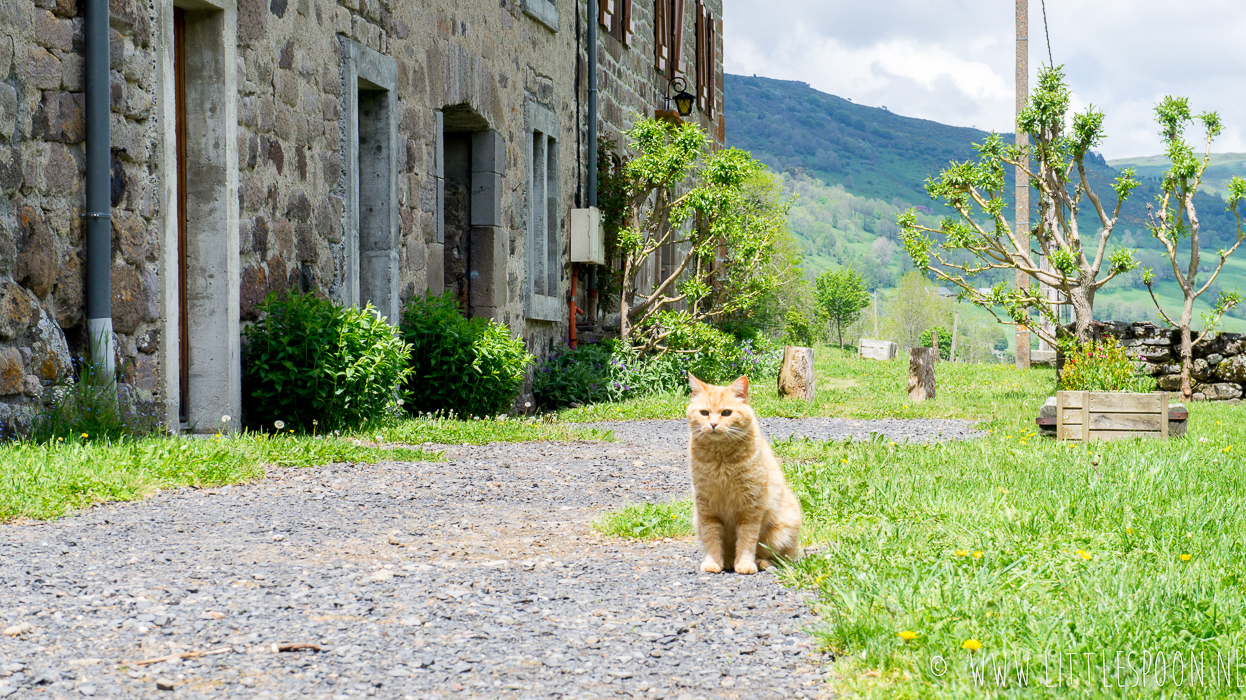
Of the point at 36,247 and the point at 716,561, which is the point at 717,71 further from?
the point at 716,561

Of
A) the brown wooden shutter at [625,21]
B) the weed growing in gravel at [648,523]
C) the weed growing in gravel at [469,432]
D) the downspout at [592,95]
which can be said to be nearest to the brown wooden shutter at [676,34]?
the brown wooden shutter at [625,21]

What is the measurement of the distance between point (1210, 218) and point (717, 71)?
15266 cm

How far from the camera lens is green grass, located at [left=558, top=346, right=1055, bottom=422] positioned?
33.5ft

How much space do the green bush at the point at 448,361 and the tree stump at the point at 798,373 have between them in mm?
3873

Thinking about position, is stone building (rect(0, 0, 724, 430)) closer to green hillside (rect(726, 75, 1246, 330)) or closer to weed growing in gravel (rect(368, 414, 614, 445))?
weed growing in gravel (rect(368, 414, 614, 445))

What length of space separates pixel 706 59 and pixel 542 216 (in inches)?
303

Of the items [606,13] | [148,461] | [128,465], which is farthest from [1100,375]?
[606,13]

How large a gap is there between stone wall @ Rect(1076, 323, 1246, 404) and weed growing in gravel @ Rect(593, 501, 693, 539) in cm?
980

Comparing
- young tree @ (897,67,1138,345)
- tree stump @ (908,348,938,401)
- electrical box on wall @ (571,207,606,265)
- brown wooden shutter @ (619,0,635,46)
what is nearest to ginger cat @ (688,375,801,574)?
tree stump @ (908,348,938,401)

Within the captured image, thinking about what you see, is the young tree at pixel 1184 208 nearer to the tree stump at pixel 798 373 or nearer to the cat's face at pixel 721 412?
the tree stump at pixel 798 373

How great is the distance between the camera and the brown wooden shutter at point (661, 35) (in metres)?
15.7

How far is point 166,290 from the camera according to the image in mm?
5957

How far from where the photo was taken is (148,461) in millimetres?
4957

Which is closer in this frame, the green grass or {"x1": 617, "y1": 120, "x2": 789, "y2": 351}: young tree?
the green grass
